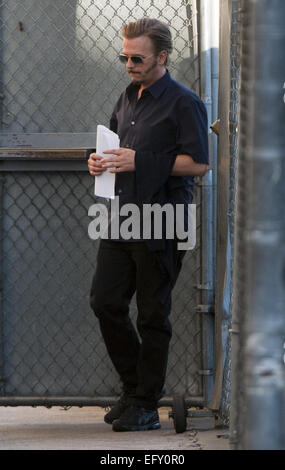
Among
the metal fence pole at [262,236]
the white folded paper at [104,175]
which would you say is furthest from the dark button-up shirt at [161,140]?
the metal fence pole at [262,236]

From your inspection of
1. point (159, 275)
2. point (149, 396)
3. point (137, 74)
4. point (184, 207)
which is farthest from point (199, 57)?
point (149, 396)

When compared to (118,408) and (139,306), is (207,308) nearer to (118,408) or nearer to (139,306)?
(139,306)

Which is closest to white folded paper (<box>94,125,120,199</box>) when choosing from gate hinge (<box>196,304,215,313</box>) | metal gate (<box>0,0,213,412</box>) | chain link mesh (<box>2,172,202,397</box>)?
metal gate (<box>0,0,213,412</box>)

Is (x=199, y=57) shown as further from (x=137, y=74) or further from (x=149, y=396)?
(x=149, y=396)

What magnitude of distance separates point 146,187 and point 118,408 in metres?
1.23

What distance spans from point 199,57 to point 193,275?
50.3 inches

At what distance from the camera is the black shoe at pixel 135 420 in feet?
13.8

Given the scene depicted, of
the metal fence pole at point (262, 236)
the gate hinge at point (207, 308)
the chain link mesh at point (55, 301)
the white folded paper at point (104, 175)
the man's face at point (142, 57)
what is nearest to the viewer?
the metal fence pole at point (262, 236)

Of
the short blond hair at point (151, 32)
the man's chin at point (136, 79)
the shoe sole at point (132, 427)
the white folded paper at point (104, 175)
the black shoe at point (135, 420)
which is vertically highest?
the short blond hair at point (151, 32)

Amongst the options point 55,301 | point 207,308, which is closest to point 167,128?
point 207,308

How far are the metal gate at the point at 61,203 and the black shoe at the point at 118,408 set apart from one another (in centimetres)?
29

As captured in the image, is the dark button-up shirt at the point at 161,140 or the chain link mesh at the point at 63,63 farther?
the chain link mesh at the point at 63,63

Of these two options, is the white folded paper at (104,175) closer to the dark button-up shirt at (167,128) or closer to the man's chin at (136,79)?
the dark button-up shirt at (167,128)

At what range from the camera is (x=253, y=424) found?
4.90 feet
